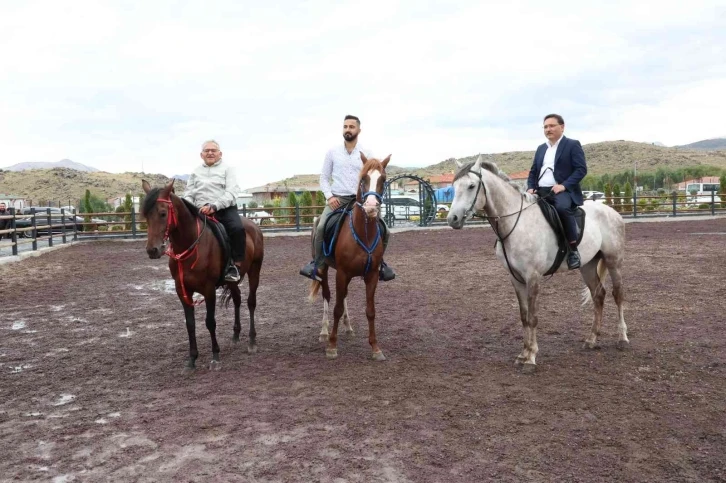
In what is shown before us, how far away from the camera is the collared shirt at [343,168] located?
20.5 feet

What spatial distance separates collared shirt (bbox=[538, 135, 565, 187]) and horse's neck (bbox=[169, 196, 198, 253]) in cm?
373

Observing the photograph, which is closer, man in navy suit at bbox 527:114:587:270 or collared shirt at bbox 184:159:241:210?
man in navy suit at bbox 527:114:587:270

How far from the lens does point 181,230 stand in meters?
5.51

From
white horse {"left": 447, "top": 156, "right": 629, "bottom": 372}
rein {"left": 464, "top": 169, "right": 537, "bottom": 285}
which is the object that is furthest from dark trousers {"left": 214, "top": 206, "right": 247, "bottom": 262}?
rein {"left": 464, "top": 169, "right": 537, "bottom": 285}

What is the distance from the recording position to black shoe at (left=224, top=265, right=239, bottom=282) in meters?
5.94

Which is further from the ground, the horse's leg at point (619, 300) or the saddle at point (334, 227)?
the saddle at point (334, 227)

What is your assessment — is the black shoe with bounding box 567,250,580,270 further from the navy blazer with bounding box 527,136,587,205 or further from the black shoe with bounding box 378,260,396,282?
the black shoe with bounding box 378,260,396,282

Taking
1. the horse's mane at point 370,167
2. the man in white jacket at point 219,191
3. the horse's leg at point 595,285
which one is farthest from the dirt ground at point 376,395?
the horse's mane at point 370,167

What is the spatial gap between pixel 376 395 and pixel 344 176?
2529 millimetres

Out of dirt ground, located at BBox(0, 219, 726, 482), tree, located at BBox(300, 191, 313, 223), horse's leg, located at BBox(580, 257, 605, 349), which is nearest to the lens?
dirt ground, located at BBox(0, 219, 726, 482)

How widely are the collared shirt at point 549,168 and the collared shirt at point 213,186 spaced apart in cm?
336

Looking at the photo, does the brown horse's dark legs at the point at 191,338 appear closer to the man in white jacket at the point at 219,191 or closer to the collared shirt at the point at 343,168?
the man in white jacket at the point at 219,191

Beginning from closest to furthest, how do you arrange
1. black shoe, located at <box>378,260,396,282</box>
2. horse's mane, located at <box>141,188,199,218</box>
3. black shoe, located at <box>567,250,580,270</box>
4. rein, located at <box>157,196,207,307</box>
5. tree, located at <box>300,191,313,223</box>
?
horse's mane, located at <box>141,188,199,218</box> < rein, located at <box>157,196,207,307</box> < black shoe, located at <box>567,250,580,270</box> < black shoe, located at <box>378,260,396,282</box> < tree, located at <box>300,191,313,223</box>

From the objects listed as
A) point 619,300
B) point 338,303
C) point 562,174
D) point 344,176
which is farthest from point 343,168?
point 619,300
